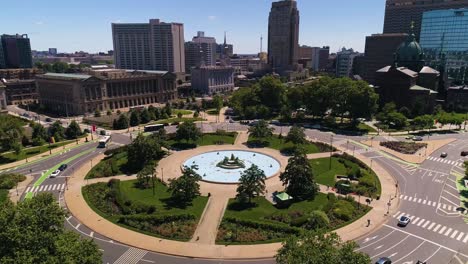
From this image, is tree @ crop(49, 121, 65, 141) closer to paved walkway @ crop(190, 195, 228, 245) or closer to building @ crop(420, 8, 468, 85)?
paved walkway @ crop(190, 195, 228, 245)

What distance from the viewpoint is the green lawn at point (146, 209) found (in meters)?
58.2

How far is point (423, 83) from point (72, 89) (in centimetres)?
16662

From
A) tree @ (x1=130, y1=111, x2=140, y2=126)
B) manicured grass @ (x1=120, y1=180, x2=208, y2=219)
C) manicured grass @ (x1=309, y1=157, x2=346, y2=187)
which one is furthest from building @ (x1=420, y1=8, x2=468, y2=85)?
manicured grass @ (x1=120, y1=180, x2=208, y2=219)

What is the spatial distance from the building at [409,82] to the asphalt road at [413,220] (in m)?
46.3

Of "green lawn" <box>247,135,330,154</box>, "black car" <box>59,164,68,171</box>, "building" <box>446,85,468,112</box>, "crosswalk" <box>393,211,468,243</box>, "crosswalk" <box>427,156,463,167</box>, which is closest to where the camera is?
"crosswalk" <box>393,211,468,243</box>

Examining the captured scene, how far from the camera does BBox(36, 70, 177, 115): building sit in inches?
6403

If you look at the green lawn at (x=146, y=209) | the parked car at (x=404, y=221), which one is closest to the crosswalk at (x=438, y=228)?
the parked car at (x=404, y=221)

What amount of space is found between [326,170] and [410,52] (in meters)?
107

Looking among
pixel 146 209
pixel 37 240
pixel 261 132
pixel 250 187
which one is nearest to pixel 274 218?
pixel 250 187

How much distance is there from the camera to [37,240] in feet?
121

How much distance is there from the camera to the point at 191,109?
602 ft

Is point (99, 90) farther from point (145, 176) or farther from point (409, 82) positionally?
point (409, 82)

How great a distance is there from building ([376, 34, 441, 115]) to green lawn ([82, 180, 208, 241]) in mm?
115472

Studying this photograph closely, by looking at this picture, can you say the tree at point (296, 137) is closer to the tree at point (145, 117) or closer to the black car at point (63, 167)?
the black car at point (63, 167)
